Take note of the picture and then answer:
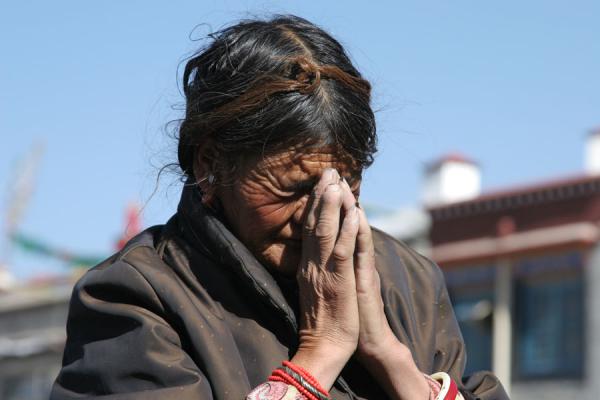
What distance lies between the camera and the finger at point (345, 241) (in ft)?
8.87

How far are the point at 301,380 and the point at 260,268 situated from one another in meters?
0.26

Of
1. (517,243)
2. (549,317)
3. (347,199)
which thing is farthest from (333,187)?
(517,243)

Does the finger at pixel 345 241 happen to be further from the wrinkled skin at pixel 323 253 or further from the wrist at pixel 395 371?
the wrist at pixel 395 371

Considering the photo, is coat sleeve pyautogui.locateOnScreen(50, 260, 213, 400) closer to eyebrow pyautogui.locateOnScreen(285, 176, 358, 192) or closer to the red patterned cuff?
eyebrow pyautogui.locateOnScreen(285, 176, 358, 192)

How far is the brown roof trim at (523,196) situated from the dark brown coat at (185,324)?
57.0 feet

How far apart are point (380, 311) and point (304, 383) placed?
0.25 m

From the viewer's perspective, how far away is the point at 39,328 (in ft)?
91.5

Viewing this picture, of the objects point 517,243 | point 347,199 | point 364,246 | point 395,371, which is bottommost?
point 517,243

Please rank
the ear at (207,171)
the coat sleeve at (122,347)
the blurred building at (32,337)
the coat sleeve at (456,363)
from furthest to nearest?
1. the blurred building at (32,337)
2. the coat sleeve at (456,363)
3. the ear at (207,171)
4. the coat sleeve at (122,347)

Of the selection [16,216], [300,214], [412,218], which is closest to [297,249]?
[300,214]

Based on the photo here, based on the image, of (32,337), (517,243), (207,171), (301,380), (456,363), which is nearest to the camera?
(301,380)

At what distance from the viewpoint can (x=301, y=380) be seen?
265 centimetres

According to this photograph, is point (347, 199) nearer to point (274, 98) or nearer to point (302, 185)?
point (302, 185)

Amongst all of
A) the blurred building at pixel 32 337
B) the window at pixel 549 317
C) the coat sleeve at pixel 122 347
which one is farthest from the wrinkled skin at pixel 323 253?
the blurred building at pixel 32 337
